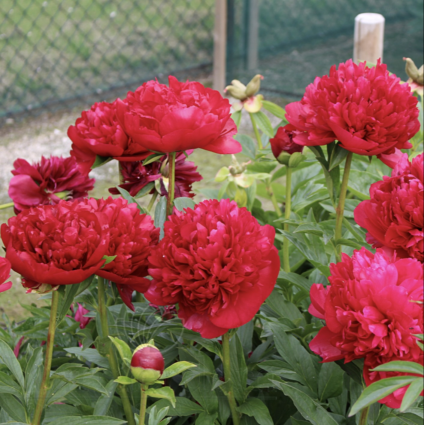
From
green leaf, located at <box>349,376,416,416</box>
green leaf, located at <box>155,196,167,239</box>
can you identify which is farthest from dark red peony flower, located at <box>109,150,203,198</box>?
green leaf, located at <box>349,376,416,416</box>

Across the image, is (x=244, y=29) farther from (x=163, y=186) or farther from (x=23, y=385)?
(x=23, y=385)

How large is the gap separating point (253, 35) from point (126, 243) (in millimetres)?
2374

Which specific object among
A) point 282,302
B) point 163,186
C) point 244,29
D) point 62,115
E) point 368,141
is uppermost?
point 368,141

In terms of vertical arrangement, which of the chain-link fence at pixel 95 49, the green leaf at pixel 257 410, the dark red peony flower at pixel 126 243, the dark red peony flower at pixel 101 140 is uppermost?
the dark red peony flower at pixel 101 140

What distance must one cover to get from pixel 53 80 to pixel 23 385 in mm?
2705

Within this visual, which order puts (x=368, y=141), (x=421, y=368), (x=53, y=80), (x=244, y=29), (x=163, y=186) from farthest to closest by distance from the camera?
(x=53, y=80)
(x=244, y=29)
(x=163, y=186)
(x=368, y=141)
(x=421, y=368)

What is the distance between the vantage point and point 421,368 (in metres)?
0.41

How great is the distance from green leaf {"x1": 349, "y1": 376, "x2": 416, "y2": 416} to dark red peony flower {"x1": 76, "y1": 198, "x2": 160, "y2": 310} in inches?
8.7

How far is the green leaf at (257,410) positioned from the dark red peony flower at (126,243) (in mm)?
175

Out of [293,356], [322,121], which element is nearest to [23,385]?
[293,356]

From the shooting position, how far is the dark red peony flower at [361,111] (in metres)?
0.57

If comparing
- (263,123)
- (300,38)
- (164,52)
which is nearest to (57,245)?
(263,123)

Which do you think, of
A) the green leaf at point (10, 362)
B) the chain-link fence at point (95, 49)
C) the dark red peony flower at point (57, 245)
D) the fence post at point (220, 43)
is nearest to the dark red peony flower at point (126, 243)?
the dark red peony flower at point (57, 245)

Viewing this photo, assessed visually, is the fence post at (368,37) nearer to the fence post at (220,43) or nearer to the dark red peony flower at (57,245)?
the dark red peony flower at (57,245)
